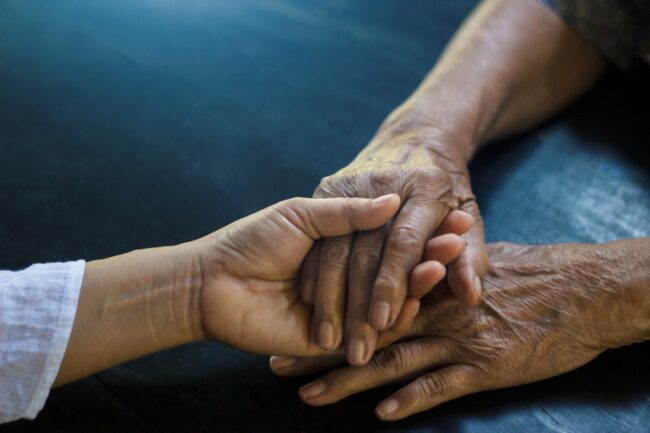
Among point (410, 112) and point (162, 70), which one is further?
point (162, 70)

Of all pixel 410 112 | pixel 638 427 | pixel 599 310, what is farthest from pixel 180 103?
pixel 638 427

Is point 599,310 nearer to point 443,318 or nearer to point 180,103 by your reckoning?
point 443,318

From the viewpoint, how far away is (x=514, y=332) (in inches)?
35.3

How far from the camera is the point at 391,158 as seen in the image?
1.07 meters

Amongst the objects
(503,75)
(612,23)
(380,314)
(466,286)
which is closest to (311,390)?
(380,314)

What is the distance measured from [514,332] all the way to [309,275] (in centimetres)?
30

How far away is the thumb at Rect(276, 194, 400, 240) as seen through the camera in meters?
0.85

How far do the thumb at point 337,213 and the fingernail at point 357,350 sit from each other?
0.15 metres

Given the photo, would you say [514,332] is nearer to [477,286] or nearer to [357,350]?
[477,286]

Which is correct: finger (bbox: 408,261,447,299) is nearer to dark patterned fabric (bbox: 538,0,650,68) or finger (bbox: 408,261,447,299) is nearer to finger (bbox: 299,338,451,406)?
finger (bbox: 299,338,451,406)

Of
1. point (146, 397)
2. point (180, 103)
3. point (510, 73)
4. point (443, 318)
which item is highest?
point (510, 73)

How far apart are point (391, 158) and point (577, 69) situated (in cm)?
57

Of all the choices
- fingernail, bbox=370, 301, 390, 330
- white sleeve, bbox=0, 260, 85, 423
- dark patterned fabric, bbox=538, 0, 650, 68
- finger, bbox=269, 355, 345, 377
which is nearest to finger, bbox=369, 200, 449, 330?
fingernail, bbox=370, 301, 390, 330

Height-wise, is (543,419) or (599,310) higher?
(599,310)
